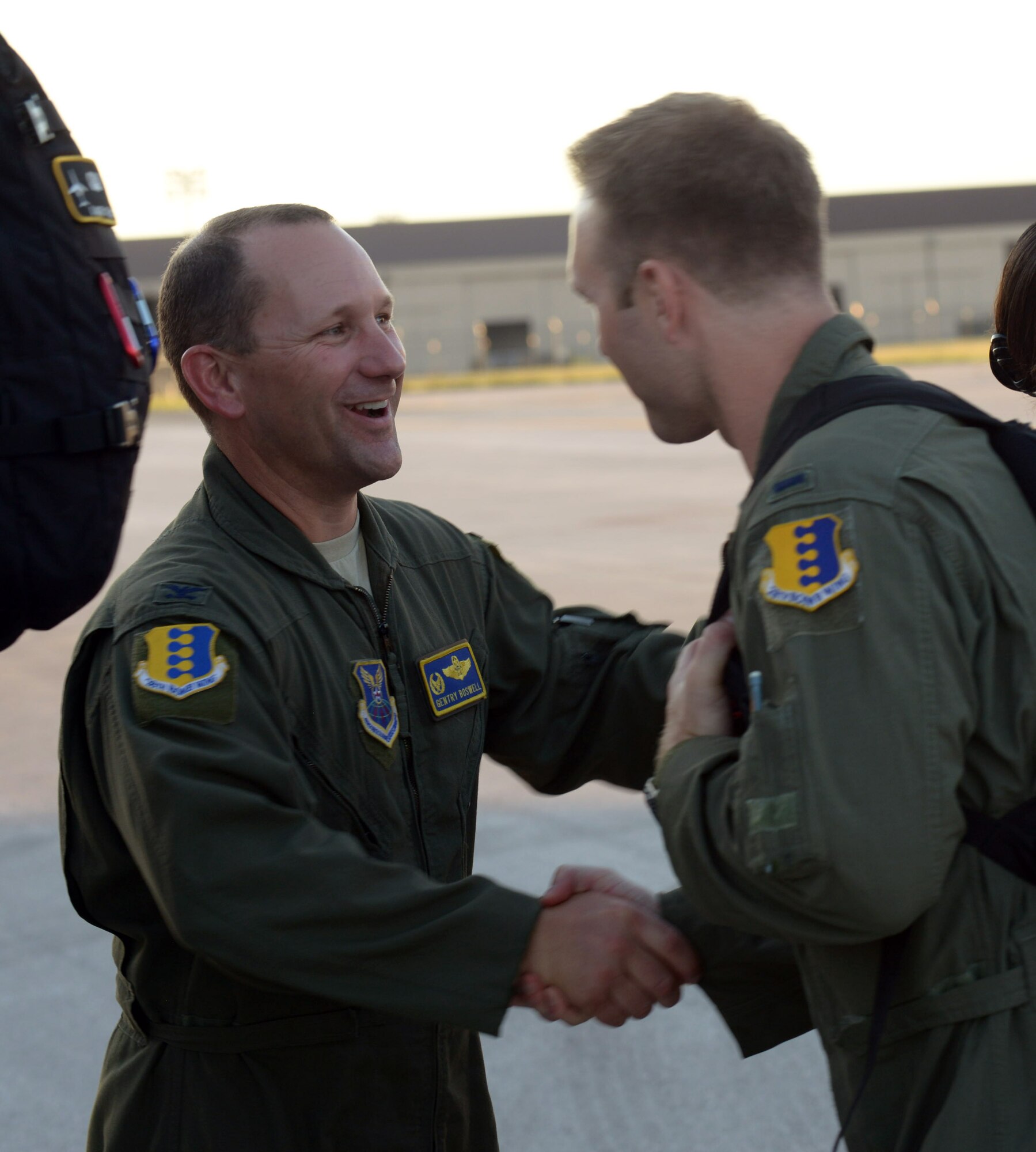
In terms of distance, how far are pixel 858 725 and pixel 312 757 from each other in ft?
3.10

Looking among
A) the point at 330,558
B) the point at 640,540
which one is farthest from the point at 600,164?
the point at 640,540

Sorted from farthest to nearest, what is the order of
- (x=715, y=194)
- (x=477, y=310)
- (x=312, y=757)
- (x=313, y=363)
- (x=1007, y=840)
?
(x=477, y=310) < (x=313, y=363) < (x=312, y=757) < (x=715, y=194) < (x=1007, y=840)

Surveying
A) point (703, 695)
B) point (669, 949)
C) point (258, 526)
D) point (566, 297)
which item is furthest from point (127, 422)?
point (566, 297)

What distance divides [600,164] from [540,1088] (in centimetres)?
262

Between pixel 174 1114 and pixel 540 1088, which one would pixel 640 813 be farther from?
pixel 174 1114

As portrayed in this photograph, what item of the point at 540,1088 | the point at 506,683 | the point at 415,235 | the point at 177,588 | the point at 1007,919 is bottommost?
the point at 415,235

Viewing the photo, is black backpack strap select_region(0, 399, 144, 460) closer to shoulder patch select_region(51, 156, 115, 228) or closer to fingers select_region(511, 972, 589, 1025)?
shoulder patch select_region(51, 156, 115, 228)

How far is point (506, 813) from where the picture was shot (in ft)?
17.6

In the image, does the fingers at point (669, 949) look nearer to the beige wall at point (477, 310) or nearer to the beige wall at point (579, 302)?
the beige wall at point (579, 302)

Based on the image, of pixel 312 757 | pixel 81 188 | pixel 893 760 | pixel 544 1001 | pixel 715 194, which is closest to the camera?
pixel 893 760

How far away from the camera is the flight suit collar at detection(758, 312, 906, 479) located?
1.62 meters

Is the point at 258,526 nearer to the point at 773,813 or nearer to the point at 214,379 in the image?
the point at 214,379

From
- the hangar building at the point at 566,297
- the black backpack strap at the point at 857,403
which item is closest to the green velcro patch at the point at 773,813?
the black backpack strap at the point at 857,403

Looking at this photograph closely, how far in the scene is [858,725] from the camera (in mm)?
1359
